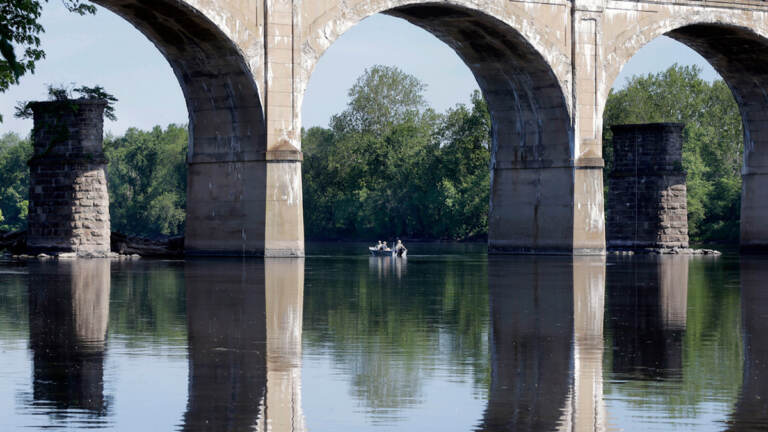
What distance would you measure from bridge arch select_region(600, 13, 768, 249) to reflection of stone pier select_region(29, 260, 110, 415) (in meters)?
23.6

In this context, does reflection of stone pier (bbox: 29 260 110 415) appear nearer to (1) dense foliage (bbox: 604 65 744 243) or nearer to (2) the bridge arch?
(2) the bridge arch

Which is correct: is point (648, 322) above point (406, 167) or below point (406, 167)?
below

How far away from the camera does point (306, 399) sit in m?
10.6

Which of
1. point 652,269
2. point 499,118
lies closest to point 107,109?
point 499,118

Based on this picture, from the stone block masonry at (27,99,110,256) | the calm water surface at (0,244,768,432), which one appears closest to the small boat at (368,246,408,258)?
the stone block masonry at (27,99,110,256)

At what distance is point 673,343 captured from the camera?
48.4ft

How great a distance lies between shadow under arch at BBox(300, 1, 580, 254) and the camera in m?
42.0

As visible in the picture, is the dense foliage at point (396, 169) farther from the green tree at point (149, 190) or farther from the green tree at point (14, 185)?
the green tree at point (14, 185)

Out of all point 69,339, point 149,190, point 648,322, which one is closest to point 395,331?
point 648,322

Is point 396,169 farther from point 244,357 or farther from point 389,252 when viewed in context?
point 244,357

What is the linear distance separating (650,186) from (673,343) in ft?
120

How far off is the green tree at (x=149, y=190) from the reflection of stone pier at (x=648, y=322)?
72.8 meters

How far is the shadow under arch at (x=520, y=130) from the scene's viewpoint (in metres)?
42.0

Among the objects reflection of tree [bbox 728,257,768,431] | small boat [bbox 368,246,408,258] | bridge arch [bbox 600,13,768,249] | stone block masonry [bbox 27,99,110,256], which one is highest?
bridge arch [bbox 600,13,768,249]
